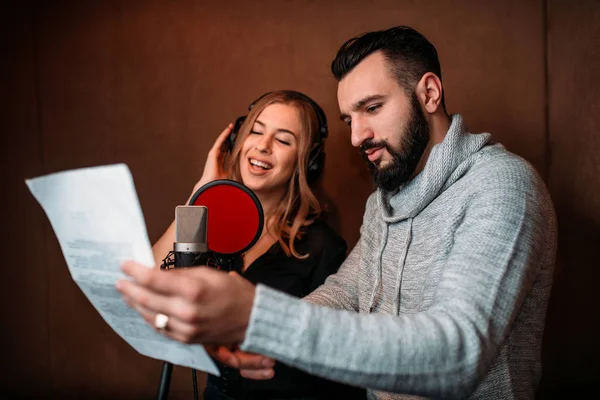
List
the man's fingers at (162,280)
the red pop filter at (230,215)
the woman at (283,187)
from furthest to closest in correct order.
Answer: the woman at (283,187) → the red pop filter at (230,215) → the man's fingers at (162,280)

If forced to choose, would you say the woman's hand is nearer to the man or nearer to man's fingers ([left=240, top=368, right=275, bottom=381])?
the man

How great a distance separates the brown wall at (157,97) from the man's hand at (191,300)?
165cm

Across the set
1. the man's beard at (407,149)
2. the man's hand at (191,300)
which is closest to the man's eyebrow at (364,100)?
the man's beard at (407,149)

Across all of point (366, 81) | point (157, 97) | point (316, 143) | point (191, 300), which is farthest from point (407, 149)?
point (157, 97)

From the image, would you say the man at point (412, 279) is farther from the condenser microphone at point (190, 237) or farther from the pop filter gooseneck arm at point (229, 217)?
the pop filter gooseneck arm at point (229, 217)

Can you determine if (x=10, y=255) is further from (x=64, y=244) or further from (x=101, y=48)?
(x=64, y=244)

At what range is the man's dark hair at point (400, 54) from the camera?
1.63 metres

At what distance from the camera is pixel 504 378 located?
4.30ft

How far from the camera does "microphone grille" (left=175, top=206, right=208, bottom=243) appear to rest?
3.18 feet

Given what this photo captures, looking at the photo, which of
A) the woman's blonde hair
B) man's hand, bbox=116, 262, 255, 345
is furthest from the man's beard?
man's hand, bbox=116, 262, 255, 345

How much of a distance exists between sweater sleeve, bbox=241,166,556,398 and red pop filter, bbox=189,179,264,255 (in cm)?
49

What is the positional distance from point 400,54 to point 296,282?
895 mm

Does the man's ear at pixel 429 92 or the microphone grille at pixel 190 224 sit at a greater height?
the man's ear at pixel 429 92

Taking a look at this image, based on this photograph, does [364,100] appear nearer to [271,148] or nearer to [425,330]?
[271,148]
